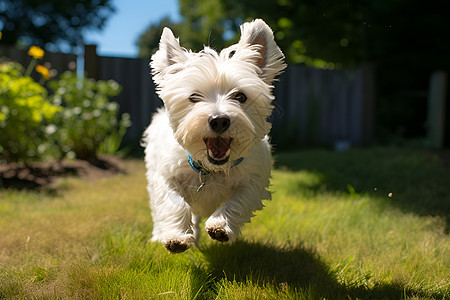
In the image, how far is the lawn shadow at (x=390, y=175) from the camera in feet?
15.0

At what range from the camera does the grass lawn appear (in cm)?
253

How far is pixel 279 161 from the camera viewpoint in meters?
7.98

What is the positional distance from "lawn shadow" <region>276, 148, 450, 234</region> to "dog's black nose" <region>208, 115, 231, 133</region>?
5.09ft

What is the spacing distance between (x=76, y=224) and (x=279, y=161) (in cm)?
482

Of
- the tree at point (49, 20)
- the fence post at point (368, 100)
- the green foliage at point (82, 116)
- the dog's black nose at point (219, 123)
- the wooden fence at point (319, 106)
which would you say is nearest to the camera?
the dog's black nose at point (219, 123)

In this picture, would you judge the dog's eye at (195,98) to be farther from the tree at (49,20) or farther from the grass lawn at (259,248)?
the tree at (49,20)

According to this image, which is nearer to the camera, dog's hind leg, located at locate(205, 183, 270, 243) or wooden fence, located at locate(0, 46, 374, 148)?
dog's hind leg, located at locate(205, 183, 270, 243)

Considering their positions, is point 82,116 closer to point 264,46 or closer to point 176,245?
point 264,46

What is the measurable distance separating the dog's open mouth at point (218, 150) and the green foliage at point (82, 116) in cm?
514

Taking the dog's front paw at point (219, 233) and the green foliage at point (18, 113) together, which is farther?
the green foliage at point (18, 113)

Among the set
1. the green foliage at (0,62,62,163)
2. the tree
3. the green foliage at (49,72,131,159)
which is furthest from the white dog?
the tree

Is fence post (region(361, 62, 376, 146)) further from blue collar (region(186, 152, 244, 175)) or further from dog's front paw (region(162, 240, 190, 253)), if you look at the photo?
dog's front paw (region(162, 240, 190, 253))

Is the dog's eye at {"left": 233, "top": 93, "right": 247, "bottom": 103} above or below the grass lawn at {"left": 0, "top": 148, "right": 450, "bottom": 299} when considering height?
above

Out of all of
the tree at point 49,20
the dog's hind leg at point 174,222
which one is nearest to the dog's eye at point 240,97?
the dog's hind leg at point 174,222
